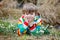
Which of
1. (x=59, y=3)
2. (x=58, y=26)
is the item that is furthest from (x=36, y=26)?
(x=59, y=3)

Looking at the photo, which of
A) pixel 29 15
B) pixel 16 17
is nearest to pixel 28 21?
pixel 29 15

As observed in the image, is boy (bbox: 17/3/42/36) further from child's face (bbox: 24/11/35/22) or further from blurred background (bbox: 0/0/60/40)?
blurred background (bbox: 0/0/60/40)

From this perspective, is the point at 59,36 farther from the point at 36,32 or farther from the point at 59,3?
the point at 59,3

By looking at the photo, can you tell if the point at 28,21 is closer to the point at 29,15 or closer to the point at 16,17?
the point at 29,15

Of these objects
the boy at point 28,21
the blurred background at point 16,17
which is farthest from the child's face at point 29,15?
the blurred background at point 16,17

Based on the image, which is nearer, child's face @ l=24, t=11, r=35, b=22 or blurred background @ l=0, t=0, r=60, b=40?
child's face @ l=24, t=11, r=35, b=22

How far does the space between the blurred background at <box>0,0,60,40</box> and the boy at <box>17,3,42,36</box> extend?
0.25 metres

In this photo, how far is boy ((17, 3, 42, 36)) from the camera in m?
5.72

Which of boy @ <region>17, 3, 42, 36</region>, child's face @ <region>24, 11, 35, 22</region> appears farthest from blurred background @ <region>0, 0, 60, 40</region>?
child's face @ <region>24, 11, 35, 22</region>

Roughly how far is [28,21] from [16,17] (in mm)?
2143

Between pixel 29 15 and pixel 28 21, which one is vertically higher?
pixel 29 15

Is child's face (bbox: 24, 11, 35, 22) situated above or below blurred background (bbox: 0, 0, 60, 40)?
above

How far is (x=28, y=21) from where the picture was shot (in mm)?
5809

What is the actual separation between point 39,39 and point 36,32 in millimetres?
263
